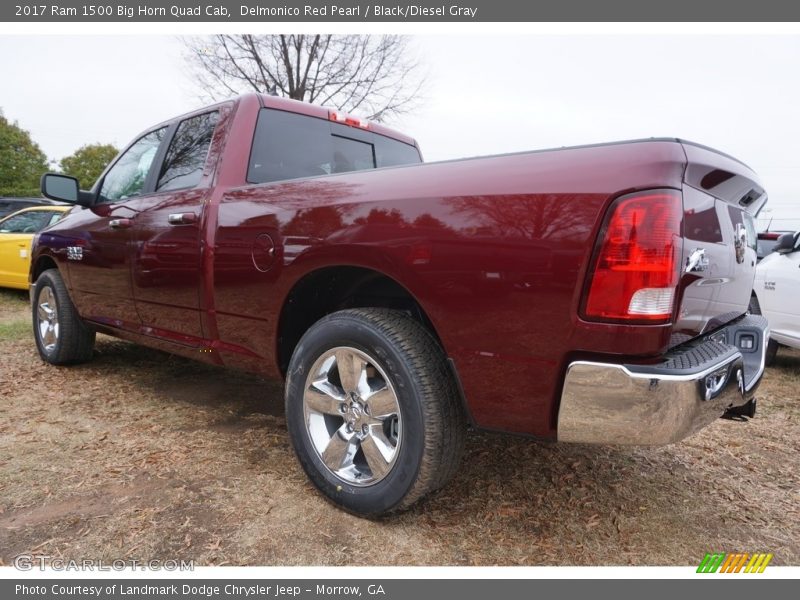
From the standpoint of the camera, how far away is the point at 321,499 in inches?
90.0

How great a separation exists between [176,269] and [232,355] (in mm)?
603

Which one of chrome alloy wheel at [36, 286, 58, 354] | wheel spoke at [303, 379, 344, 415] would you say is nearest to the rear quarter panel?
wheel spoke at [303, 379, 344, 415]

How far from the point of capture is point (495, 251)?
5.57 feet

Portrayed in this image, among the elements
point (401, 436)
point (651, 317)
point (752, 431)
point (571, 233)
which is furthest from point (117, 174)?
point (752, 431)

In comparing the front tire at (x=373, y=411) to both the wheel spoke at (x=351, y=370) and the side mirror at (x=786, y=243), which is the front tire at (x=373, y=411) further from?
the side mirror at (x=786, y=243)

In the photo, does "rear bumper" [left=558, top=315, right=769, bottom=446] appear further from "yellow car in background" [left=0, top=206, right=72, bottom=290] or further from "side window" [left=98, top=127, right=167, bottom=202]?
"yellow car in background" [left=0, top=206, right=72, bottom=290]

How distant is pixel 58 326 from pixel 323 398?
10.4 ft

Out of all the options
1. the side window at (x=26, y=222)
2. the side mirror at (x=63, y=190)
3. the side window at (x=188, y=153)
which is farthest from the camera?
the side window at (x=26, y=222)

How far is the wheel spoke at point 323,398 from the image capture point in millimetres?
2170

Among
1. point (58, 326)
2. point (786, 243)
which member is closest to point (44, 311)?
point (58, 326)

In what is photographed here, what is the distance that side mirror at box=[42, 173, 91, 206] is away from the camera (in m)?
3.70

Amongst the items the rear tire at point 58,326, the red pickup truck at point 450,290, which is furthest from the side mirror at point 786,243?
the rear tire at point 58,326

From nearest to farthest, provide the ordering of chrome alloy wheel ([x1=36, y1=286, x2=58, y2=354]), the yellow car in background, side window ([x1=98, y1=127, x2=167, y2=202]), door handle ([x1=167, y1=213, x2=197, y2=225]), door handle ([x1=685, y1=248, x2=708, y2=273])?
door handle ([x1=685, y1=248, x2=708, y2=273]) → door handle ([x1=167, y1=213, x2=197, y2=225]) → side window ([x1=98, y1=127, x2=167, y2=202]) → chrome alloy wheel ([x1=36, y1=286, x2=58, y2=354]) → the yellow car in background

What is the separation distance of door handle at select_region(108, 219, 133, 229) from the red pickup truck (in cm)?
26
